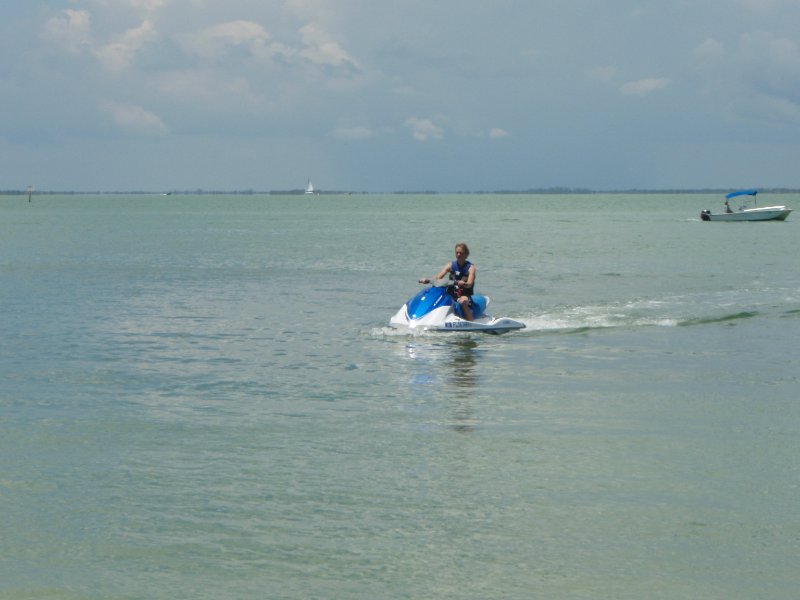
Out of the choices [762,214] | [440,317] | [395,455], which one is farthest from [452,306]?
[762,214]

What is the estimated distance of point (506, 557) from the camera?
9719mm

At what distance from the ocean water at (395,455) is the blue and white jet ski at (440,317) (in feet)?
1.18

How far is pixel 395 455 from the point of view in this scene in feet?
43.7

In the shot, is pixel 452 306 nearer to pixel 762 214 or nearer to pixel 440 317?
pixel 440 317

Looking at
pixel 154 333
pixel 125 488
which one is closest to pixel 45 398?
pixel 125 488

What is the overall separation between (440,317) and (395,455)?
36.2 ft

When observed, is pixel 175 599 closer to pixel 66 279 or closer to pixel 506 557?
pixel 506 557

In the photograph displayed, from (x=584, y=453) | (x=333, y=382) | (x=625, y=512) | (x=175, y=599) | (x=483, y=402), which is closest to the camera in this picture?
(x=175, y=599)

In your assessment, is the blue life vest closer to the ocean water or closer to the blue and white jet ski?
the blue and white jet ski

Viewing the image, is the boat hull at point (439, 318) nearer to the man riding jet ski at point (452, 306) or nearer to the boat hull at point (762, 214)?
the man riding jet ski at point (452, 306)

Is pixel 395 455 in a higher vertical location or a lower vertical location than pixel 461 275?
lower

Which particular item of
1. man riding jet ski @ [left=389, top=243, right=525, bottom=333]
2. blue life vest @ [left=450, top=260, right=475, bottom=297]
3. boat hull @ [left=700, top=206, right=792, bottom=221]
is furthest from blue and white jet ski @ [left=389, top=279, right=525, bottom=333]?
boat hull @ [left=700, top=206, right=792, bottom=221]

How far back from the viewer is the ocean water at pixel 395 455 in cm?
946

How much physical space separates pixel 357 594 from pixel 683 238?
75.7 meters
